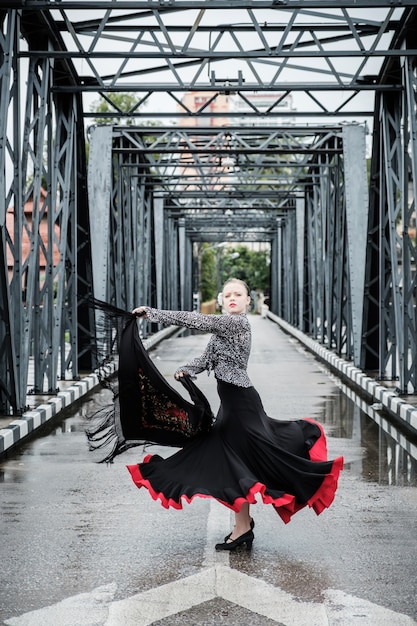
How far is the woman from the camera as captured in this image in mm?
5590

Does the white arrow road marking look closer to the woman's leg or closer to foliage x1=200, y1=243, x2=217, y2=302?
the woman's leg

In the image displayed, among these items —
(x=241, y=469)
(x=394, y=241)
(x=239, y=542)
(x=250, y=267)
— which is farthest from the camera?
(x=250, y=267)

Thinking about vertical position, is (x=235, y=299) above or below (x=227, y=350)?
above

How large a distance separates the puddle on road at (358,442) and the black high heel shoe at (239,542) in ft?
7.88

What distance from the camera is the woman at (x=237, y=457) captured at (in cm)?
559

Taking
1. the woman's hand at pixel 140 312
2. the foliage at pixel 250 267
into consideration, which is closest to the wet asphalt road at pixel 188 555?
the woman's hand at pixel 140 312

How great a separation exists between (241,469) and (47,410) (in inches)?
246

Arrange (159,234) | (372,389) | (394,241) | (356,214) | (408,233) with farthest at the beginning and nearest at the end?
(159,234) → (356,214) → (372,389) → (394,241) → (408,233)

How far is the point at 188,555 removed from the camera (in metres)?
5.64

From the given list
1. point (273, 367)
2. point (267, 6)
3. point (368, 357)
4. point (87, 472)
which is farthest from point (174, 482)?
point (273, 367)

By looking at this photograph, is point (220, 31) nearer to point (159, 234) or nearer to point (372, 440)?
point (372, 440)

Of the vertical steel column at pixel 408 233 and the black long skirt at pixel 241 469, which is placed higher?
the vertical steel column at pixel 408 233

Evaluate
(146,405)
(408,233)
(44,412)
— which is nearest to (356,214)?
(408,233)

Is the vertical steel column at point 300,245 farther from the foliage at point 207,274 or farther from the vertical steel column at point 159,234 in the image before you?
the foliage at point 207,274
